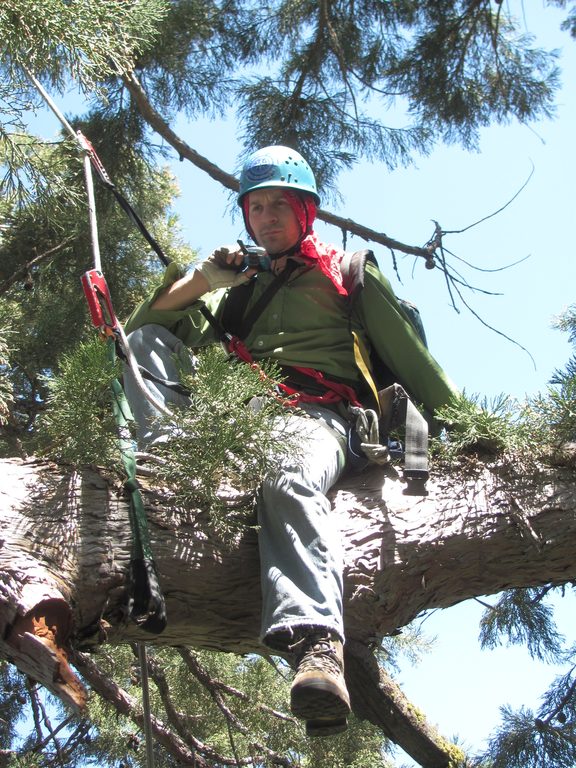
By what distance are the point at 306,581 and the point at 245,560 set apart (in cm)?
28

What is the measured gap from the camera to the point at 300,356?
3.59m

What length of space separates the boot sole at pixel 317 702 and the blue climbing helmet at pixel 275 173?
6.46ft

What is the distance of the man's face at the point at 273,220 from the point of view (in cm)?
382

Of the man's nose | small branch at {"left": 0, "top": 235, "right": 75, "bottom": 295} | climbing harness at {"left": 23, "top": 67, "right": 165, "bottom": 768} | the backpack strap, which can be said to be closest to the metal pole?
climbing harness at {"left": 23, "top": 67, "right": 165, "bottom": 768}

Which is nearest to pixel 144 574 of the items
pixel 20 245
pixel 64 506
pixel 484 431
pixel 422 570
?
pixel 64 506

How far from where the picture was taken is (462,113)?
642cm

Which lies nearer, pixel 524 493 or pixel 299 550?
pixel 299 550

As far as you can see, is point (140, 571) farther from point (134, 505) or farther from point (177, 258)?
point (177, 258)

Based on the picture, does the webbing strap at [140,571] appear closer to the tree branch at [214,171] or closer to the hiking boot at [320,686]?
the hiking boot at [320,686]

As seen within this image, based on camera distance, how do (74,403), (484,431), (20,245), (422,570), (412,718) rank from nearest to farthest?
(74,403)
(422,570)
(484,431)
(412,718)
(20,245)

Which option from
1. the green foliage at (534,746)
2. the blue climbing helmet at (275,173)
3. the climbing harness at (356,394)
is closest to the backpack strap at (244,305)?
the climbing harness at (356,394)

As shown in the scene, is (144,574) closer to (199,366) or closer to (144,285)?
(199,366)

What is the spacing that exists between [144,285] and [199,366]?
9.31 feet

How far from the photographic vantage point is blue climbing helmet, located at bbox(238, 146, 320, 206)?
151 inches
